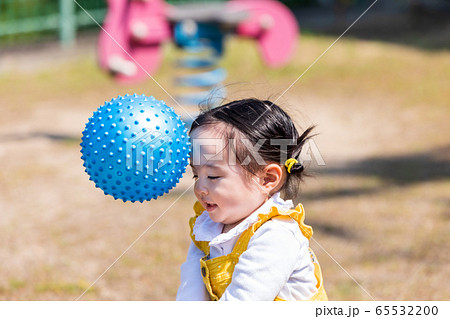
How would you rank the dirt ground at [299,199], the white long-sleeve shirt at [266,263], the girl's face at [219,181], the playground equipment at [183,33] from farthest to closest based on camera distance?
the playground equipment at [183,33] → the dirt ground at [299,199] → the girl's face at [219,181] → the white long-sleeve shirt at [266,263]

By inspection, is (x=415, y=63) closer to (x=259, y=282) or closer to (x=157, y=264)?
(x=157, y=264)

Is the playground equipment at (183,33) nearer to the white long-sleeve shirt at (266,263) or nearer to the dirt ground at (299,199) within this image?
the dirt ground at (299,199)

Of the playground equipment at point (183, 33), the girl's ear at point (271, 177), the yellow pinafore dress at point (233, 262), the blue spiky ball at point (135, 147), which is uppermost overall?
the blue spiky ball at point (135, 147)

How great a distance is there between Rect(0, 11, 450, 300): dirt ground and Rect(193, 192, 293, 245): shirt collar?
486 mm

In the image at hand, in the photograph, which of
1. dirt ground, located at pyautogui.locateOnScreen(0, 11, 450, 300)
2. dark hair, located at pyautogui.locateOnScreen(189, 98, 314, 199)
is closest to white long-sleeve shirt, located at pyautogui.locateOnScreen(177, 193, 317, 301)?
dark hair, located at pyautogui.locateOnScreen(189, 98, 314, 199)

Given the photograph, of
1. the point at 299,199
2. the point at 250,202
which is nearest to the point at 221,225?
the point at 250,202

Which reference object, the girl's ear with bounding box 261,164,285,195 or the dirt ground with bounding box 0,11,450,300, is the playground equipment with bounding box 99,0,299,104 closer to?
the dirt ground with bounding box 0,11,450,300

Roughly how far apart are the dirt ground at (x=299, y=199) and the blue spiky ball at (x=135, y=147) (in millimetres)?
495

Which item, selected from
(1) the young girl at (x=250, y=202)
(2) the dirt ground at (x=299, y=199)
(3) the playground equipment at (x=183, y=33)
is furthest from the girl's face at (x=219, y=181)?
(3) the playground equipment at (x=183, y=33)

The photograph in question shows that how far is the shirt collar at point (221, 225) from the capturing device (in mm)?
2037

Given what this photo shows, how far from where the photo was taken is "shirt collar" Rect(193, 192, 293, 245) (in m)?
2.04

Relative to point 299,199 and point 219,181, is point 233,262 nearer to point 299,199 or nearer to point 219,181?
point 219,181

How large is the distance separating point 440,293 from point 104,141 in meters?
2.28

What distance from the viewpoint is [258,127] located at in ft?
6.72
